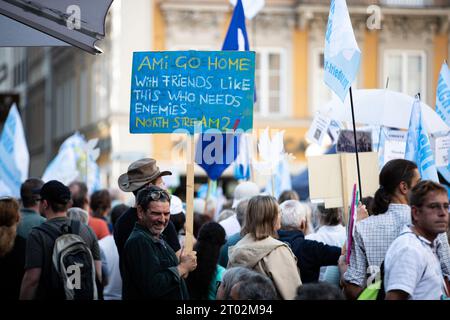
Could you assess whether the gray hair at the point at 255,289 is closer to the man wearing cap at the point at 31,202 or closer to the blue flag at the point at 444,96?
the man wearing cap at the point at 31,202

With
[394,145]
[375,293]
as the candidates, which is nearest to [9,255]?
[375,293]

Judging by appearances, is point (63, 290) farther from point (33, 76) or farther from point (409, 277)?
point (33, 76)

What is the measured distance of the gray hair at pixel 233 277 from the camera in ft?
18.8

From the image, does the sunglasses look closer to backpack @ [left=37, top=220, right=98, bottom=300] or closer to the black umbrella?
backpack @ [left=37, top=220, right=98, bottom=300]

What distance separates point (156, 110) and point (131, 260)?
53.9 inches

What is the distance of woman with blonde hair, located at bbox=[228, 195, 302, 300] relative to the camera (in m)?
6.51

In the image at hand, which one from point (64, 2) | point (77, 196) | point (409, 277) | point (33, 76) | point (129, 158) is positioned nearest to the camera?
point (409, 277)

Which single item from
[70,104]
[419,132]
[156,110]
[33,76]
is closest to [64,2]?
[156,110]

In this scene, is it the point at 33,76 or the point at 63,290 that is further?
the point at 33,76

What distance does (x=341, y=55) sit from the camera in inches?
291

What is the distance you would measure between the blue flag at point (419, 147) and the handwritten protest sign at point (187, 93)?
56.9 inches

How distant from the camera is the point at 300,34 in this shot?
32.5m

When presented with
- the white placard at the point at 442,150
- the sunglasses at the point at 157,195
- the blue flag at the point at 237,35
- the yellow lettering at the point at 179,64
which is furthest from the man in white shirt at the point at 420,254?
the blue flag at the point at 237,35

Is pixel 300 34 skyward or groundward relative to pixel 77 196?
skyward
